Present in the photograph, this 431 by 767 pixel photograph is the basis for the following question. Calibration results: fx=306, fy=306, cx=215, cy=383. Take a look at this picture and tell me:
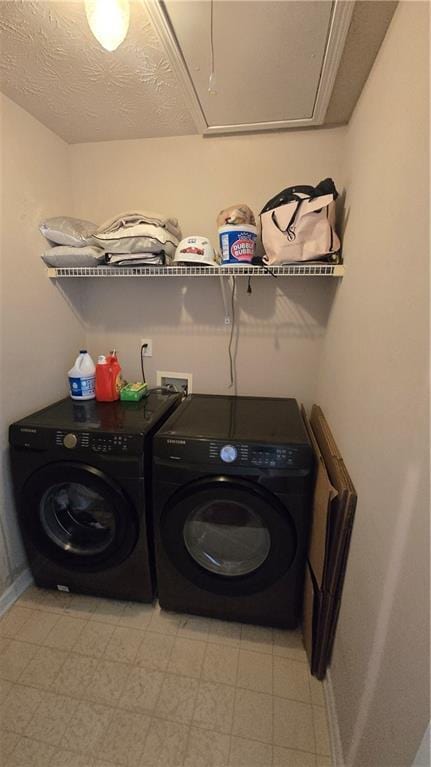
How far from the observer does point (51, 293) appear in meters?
1.64

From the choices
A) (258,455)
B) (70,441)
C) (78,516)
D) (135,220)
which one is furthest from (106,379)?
(258,455)

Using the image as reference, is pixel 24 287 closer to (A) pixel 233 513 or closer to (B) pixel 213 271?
(B) pixel 213 271

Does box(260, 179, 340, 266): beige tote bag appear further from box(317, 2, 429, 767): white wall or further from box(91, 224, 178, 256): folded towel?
box(91, 224, 178, 256): folded towel

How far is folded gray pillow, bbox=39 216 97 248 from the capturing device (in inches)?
59.4

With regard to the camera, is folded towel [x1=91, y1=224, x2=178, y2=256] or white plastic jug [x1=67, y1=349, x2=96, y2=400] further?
white plastic jug [x1=67, y1=349, x2=96, y2=400]

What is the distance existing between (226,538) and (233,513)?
0.15m

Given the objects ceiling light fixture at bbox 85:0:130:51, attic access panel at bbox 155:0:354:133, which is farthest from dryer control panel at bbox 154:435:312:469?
attic access panel at bbox 155:0:354:133

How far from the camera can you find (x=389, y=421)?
0.75 metres

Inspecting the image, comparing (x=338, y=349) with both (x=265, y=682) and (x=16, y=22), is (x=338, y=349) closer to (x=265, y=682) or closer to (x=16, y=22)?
(x=265, y=682)

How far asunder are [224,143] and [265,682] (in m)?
2.45

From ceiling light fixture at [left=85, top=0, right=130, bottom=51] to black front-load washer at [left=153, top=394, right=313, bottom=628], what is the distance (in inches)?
48.1

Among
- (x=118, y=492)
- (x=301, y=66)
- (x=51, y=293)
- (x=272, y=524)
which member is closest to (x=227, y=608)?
(x=272, y=524)

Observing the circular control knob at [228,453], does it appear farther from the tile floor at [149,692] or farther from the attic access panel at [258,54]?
the attic access panel at [258,54]

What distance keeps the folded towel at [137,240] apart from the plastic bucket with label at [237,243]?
278 mm
